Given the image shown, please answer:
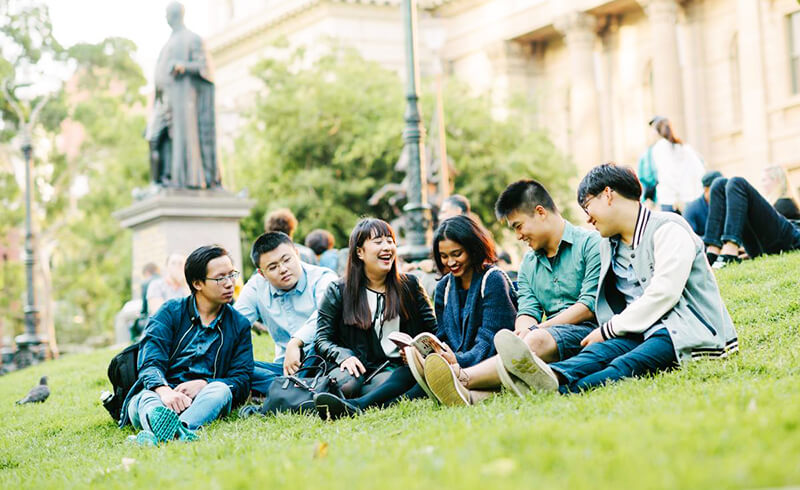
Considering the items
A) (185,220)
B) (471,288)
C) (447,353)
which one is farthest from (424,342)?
(185,220)

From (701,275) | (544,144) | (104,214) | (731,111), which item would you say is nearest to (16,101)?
(104,214)

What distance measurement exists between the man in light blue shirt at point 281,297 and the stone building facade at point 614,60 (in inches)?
924

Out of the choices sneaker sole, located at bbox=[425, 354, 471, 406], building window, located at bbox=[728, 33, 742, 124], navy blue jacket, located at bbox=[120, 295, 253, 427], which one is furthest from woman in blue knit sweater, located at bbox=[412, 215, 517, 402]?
building window, located at bbox=[728, 33, 742, 124]

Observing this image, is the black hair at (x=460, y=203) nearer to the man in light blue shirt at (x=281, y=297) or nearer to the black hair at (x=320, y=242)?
the black hair at (x=320, y=242)

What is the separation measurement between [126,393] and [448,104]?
90.0 feet

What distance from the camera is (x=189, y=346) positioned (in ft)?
26.9

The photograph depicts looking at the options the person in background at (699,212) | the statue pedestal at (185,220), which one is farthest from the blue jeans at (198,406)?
the statue pedestal at (185,220)

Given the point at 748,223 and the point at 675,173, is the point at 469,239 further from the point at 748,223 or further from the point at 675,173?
the point at 675,173

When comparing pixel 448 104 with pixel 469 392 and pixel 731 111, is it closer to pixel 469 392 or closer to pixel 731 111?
pixel 731 111

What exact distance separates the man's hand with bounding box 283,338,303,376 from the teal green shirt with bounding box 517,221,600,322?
74.1 inches

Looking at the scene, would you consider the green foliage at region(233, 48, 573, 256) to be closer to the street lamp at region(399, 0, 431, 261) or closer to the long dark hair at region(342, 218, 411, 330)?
the street lamp at region(399, 0, 431, 261)

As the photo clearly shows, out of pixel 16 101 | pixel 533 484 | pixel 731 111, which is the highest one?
pixel 16 101

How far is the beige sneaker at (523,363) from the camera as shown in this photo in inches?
249

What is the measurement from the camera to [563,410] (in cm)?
565
